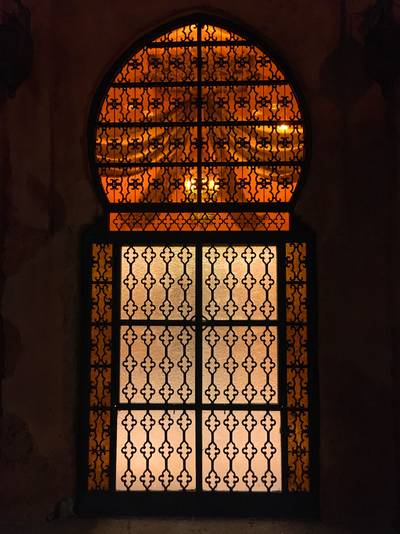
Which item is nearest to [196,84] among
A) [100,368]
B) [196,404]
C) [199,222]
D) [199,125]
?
[199,125]

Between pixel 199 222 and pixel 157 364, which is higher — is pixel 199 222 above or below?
above

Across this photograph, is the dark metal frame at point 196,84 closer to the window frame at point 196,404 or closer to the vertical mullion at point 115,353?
the window frame at point 196,404

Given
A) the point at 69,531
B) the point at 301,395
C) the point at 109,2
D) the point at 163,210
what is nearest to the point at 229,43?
the point at 109,2

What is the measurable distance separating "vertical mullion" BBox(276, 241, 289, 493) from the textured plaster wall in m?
0.22

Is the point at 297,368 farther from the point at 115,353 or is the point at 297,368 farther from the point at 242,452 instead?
the point at 115,353

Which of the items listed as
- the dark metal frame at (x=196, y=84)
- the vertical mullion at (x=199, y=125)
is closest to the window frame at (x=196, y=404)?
the dark metal frame at (x=196, y=84)

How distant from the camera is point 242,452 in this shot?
3285 mm

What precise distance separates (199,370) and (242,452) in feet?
1.85

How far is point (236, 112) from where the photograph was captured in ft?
11.3

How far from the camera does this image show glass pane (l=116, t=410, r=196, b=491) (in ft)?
10.8

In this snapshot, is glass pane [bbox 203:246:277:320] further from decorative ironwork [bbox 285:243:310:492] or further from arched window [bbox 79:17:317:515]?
decorative ironwork [bbox 285:243:310:492]

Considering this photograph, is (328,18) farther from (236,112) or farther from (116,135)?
(116,135)

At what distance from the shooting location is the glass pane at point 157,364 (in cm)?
334

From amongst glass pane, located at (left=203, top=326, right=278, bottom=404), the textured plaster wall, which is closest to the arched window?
glass pane, located at (left=203, top=326, right=278, bottom=404)
